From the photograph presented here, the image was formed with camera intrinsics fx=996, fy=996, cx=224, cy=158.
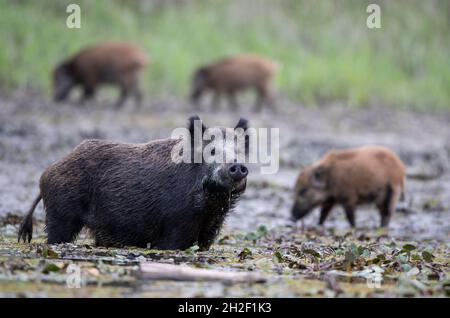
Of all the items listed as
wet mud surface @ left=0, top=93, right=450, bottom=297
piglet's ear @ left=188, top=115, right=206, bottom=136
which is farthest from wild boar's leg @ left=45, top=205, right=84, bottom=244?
piglet's ear @ left=188, top=115, right=206, bottom=136

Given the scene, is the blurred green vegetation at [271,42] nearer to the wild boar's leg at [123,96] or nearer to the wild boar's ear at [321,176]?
the wild boar's leg at [123,96]

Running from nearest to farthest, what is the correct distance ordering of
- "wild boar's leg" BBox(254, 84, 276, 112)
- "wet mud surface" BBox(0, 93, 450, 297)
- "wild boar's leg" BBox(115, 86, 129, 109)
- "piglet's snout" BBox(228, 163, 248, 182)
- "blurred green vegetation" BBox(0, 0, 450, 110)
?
"wet mud surface" BBox(0, 93, 450, 297)
"piglet's snout" BBox(228, 163, 248, 182)
"wild boar's leg" BBox(115, 86, 129, 109)
"wild boar's leg" BBox(254, 84, 276, 112)
"blurred green vegetation" BBox(0, 0, 450, 110)

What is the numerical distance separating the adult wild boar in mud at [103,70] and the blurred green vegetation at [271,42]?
2.24 ft

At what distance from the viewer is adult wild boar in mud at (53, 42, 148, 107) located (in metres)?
22.0

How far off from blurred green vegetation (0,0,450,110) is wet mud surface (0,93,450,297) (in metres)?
1.04

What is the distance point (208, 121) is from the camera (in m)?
21.0

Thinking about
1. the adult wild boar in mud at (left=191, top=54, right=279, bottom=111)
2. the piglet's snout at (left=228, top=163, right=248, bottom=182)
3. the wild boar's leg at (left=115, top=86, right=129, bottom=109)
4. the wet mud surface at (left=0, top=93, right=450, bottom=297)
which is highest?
the adult wild boar in mud at (left=191, top=54, right=279, bottom=111)

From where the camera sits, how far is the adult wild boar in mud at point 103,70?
72.1ft

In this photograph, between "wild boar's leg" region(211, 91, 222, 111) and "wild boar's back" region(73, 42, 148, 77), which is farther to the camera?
"wild boar's leg" region(211, 91, 222, 111)

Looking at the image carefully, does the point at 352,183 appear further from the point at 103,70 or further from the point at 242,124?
the point at 103,70

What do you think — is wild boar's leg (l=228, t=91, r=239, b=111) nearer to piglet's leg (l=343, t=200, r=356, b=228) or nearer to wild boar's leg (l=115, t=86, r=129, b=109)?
wild boar's leg (l=115, t=86, r=129, b=109)

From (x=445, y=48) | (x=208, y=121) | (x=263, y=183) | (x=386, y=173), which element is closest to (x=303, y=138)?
(x=208, y=121)

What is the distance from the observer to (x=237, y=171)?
7.95 meters
